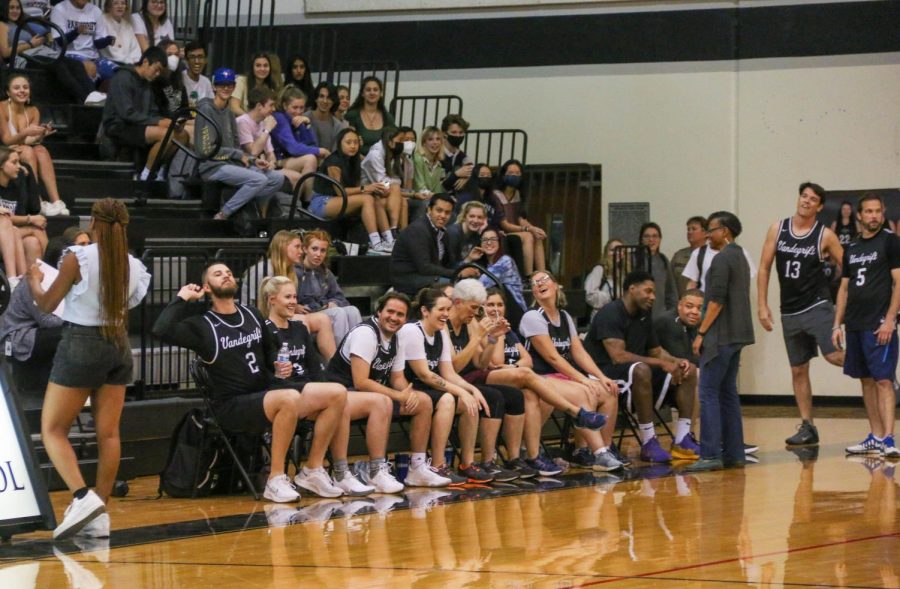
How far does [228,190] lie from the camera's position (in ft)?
41.6

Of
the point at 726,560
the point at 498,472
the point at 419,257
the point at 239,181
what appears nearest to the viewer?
the point at 726,560

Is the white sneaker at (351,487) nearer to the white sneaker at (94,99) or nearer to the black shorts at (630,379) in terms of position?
the black shorts at (630,379)

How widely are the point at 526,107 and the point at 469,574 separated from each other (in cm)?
1072

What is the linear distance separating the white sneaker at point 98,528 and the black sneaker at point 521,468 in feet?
10.1

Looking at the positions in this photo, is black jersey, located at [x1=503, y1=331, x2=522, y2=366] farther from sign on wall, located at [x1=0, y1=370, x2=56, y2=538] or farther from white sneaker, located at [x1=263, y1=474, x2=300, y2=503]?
sign on wall, located at [x1=0, y1=370, x2=56, y2=538]

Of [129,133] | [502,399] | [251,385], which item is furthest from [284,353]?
[129,133]

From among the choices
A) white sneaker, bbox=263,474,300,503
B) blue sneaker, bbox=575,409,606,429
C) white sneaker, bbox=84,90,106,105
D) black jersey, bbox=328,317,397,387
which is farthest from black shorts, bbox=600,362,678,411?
white sneaker, bbox=84,90,106,105

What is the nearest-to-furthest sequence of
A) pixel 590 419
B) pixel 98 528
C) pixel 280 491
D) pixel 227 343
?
pixel 98 528
pixel 280 491
pixel 227 343
pixel 590 419

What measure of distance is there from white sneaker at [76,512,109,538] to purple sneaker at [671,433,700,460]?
4.80 m

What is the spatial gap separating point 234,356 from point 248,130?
489 cm

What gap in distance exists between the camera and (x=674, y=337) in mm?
11031

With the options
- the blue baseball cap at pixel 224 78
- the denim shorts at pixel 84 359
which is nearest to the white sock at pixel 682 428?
the denim shorts at pixel 84 359

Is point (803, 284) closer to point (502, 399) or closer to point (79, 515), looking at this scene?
point (502, 399)

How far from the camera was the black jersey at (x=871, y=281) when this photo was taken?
10.6 meters
